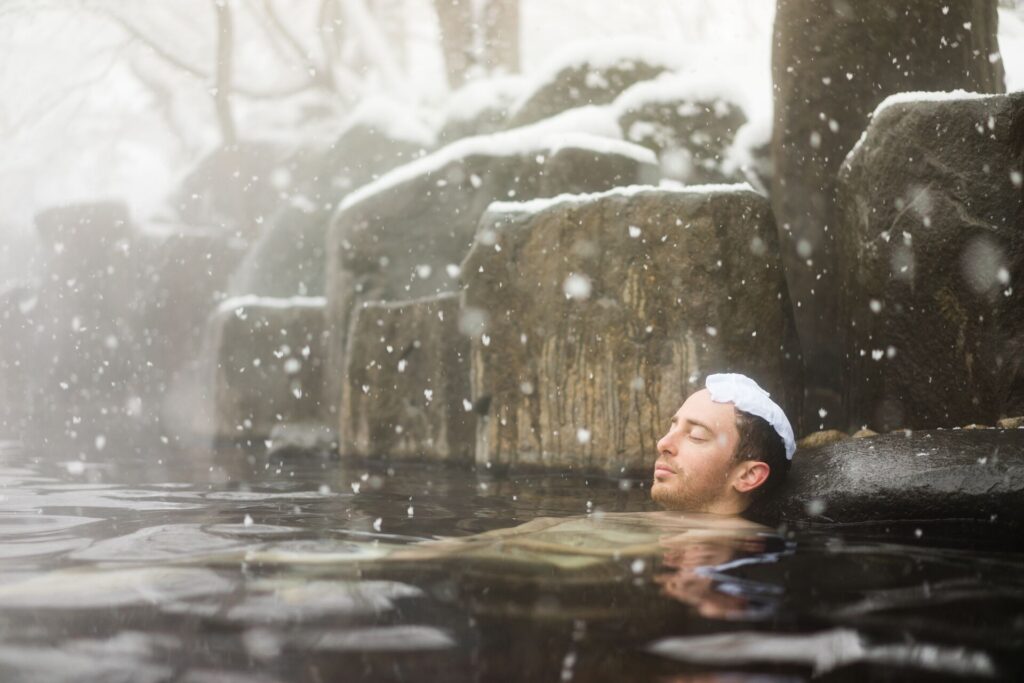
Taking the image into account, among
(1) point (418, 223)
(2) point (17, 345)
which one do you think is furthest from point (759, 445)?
(2) point (17, 345)

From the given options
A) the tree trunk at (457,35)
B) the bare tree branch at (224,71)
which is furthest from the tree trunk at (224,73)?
the tree trunk at (457,35)

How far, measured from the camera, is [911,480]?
3158 mm

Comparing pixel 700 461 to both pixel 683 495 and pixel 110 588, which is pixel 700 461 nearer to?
pixel 683 495

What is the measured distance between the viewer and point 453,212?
806cm

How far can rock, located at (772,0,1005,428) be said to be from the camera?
18.0 feet

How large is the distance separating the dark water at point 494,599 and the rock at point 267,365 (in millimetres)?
5641

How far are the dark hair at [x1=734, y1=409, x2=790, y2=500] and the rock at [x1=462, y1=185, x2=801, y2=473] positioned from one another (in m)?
1.28

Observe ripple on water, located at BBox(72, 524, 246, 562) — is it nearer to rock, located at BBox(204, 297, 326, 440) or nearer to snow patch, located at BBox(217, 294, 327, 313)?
rock, located at BBox(204, 297, 326, 440)

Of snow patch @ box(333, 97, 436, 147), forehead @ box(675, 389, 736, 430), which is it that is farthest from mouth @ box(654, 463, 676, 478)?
snow patch @ box(333, 97, 436, 147)

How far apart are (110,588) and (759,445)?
2311 mm

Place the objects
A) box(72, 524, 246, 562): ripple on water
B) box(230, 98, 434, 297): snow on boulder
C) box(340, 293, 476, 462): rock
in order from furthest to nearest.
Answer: box(230, 98, 434, 297): snow on boulder < box(340, 293, 476, 462): rock < box(72, 524, 246, 562): ripple on water

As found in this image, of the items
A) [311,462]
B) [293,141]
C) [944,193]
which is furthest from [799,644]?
[293,141]

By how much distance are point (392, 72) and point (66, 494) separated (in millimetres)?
15285

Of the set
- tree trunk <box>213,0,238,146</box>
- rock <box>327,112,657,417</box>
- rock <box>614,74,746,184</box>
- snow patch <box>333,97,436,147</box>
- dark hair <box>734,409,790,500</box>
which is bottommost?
dark hair <box>734,409,790,500</box>
